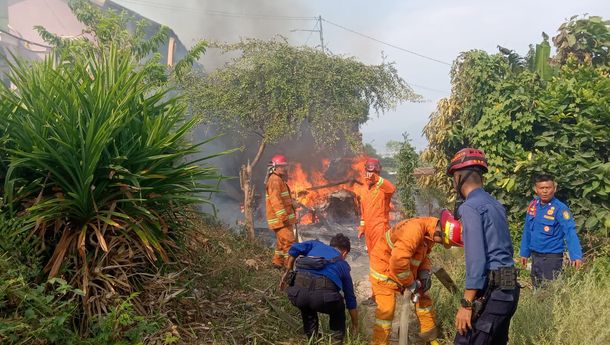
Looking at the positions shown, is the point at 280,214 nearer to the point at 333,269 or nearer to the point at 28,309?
the point at 333,269

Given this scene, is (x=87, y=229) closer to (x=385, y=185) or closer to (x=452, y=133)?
(x=385, y=185)

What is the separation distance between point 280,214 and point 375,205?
5.26 ft

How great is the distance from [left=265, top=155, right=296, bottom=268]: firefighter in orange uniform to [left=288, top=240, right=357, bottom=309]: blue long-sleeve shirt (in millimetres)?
2796

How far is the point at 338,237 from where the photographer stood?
15.4 feet

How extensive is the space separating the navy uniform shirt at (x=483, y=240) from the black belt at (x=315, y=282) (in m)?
1.31

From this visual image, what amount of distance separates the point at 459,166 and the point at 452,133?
20.3 feet

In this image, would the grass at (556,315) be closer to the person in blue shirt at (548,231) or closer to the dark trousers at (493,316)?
the person in blue shirt at (548,231)

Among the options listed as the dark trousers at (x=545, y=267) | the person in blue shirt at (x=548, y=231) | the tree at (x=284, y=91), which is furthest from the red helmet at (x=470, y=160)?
the tree at (x=284, y=91)

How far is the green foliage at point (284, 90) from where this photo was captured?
12578mm

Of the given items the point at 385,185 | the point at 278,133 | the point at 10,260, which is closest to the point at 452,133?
the point at 385,185

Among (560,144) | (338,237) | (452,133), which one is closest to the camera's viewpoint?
(338,237)

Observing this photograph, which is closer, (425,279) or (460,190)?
(460,190)

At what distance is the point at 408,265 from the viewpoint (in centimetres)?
399

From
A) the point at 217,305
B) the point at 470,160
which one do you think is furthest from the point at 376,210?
the point at 470,160
